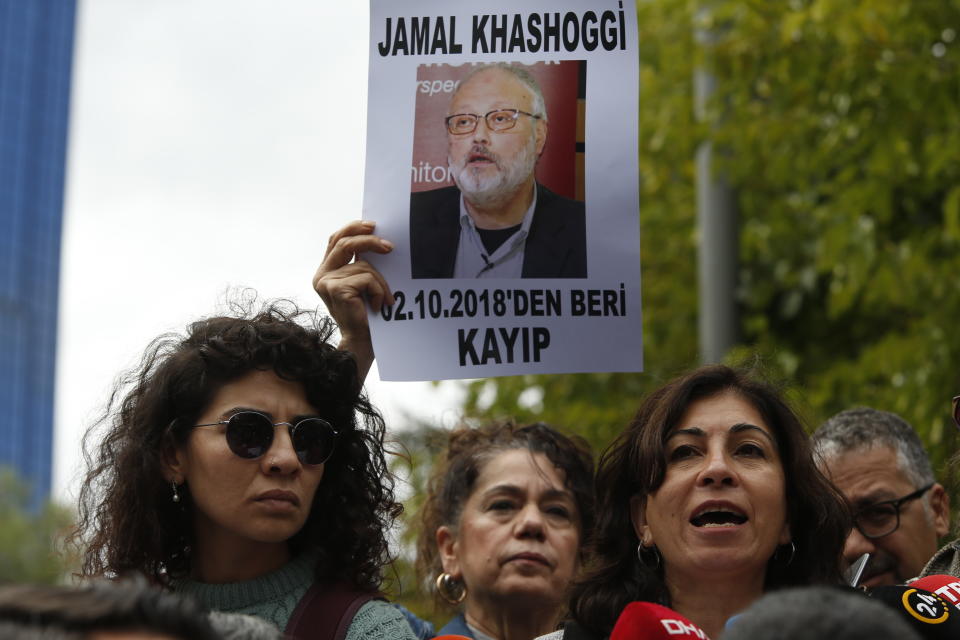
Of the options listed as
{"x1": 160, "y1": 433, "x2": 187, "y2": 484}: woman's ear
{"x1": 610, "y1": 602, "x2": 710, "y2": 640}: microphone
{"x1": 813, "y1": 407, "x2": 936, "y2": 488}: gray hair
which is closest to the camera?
{"x1": 610, "y1": 602, "x2": 710, "y2": 640}: microphone

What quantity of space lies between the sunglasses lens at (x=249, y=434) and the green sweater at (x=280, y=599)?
32 cm

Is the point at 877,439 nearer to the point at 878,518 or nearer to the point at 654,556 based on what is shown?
the point at 878,518

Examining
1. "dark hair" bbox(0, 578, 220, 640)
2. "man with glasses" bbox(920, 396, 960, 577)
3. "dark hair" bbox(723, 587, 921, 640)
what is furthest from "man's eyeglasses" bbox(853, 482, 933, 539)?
"dark hair" bbox(0, 578, 220, 640)

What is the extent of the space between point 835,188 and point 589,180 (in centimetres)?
434

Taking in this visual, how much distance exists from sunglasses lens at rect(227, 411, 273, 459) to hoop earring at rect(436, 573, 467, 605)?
1.45 meters

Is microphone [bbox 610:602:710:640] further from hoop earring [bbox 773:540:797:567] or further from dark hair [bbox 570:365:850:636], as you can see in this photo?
hoop earring [bbox 773:540:797:567]

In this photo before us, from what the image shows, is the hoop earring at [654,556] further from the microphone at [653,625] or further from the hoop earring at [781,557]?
the microphone at [653,625]

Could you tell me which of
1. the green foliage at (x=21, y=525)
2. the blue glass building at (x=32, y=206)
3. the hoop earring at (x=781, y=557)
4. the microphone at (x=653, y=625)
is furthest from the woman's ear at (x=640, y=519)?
the blue glass building at (x=32, y=206)

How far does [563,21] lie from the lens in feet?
12.4

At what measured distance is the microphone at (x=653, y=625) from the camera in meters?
2.28

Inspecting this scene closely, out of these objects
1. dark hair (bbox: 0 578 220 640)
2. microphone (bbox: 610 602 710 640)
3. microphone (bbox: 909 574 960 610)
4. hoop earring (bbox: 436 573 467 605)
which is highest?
dark hair (bbox: 0 578 220 640)

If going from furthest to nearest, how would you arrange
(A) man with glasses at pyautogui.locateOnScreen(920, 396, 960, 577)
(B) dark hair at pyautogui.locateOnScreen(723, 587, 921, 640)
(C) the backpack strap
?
1. (A) man with glasses at pyautogui.locateOnScreen(920, 396, 960, 577)
2. (C) the backpack strap
3. (B) dark hair at pyautogui.locateOnScreen(723, 587, 921, 640)

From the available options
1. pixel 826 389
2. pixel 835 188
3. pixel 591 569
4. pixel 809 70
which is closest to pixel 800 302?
pixel 826 389

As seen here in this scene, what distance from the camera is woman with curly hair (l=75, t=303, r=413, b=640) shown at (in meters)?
3.32
